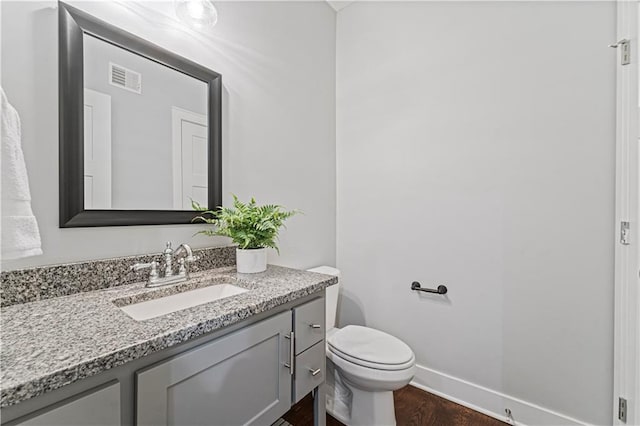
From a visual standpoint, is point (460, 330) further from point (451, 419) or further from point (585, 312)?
point (585, 312)

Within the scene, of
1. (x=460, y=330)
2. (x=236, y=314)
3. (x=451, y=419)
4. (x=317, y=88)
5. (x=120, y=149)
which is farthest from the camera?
(x=317, y=88)

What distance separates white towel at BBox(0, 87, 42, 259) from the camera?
0.66 meters

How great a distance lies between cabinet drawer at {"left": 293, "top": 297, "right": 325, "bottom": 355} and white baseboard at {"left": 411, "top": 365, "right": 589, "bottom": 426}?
1076 millimetres

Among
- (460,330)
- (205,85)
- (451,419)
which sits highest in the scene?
(205,85)

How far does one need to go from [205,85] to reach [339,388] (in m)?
1.78

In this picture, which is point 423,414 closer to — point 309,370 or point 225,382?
point 309,370

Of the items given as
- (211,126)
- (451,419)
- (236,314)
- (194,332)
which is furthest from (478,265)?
(211,126)

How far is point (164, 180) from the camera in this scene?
1215mm

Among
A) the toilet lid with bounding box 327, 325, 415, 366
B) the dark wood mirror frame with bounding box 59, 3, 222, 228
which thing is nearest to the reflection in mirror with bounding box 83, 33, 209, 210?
the dark wood mirror frame with bounding box 59, 3, 222, 228

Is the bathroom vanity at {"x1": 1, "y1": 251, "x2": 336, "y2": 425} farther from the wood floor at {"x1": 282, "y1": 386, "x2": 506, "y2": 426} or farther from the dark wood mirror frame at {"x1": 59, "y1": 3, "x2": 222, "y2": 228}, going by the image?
the wood floor at {"x1": 282, "y1": 386, "x2": 506, "y2": 426}

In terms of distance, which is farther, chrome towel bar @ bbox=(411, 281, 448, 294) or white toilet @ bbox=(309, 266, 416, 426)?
chrome towel bar @ bbox=(411, 281, 448, 294)

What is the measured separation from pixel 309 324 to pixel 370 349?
55 cm

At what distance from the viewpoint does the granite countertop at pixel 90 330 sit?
1.60ft

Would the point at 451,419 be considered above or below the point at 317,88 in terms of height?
below
